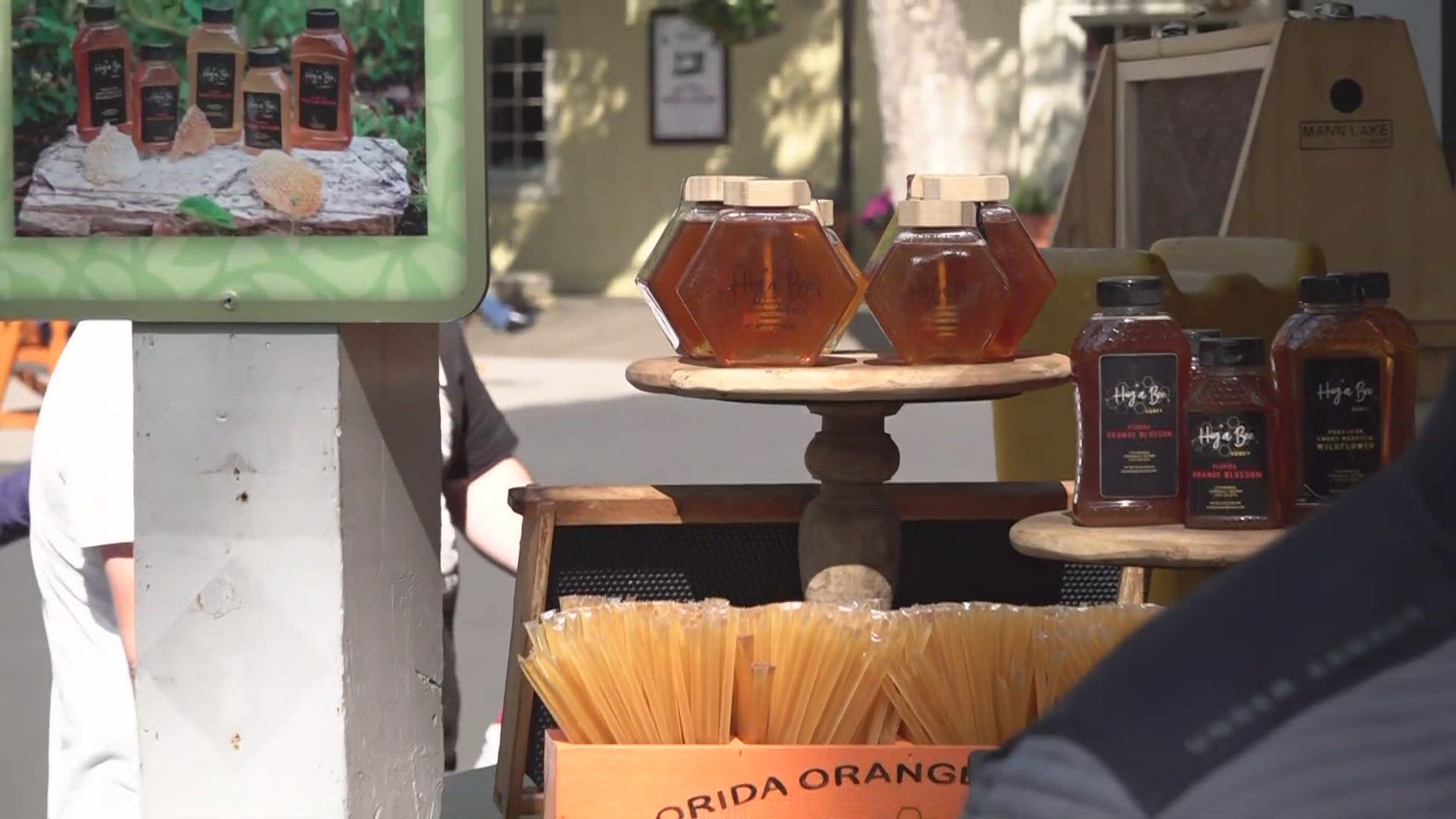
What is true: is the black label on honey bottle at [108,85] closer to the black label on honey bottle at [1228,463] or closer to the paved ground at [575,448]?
the black label on honey bottle at [1228,463]

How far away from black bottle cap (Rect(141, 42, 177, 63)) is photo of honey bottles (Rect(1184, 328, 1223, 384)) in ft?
3.53

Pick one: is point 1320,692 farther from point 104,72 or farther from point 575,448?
point 575,448

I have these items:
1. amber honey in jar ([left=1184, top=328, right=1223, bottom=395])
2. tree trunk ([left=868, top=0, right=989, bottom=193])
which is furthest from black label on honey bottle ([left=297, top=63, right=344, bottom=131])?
tree trunk ([left=868, top=0, right=989, bottom=193])

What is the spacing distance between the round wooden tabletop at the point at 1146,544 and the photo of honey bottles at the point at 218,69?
2.95 feet

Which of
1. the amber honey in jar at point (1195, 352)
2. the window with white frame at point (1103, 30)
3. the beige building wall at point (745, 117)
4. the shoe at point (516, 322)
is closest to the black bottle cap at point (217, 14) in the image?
the amber honey in jar at point (1195, 352)

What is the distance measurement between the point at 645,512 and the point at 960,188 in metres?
0.51

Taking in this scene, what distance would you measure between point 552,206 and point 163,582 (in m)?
16.8

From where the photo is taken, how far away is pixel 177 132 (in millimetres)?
1859

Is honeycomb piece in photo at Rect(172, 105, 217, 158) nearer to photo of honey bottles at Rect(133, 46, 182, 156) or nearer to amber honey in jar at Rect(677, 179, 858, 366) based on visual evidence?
photo of honey bottles at Rect(133, 46, 182, 156)

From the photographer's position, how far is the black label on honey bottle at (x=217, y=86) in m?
1.85

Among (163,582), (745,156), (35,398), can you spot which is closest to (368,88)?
(163,582)

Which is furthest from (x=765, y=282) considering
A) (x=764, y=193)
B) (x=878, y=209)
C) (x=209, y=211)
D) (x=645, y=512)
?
(x=878, y=209)

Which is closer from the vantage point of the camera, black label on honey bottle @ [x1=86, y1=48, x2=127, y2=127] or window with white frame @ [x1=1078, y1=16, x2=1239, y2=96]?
black label on honey bottle @ [x1=86, y1=48, x2=127, y2=127]

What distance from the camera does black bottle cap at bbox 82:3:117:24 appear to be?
6.09 feet
